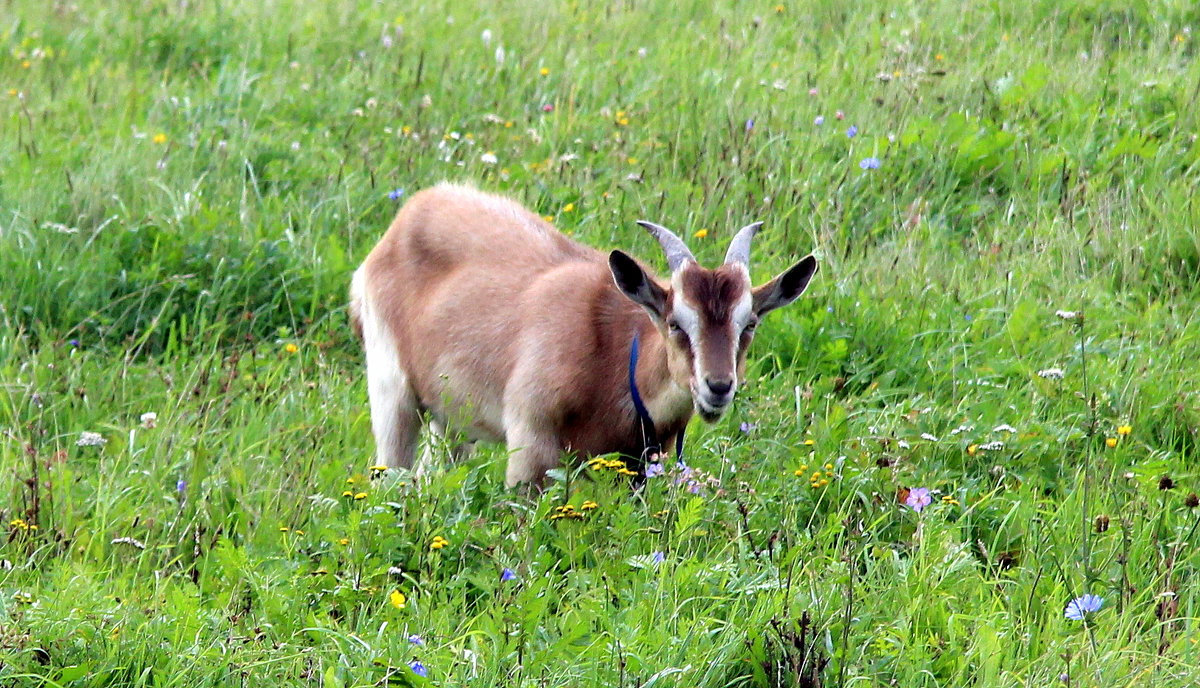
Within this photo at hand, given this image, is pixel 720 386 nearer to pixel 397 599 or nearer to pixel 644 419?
pixel 644 419

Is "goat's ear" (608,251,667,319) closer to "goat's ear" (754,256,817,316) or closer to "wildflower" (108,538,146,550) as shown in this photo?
"goat's ear" (754,256,817,316)

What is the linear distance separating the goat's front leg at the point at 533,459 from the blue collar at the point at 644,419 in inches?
12.1

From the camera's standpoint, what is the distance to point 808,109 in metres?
7.80

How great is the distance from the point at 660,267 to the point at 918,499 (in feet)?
7.72

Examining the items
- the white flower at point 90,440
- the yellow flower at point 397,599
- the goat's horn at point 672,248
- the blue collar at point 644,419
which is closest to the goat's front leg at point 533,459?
the blue collar at point 644,419

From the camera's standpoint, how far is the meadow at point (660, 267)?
368cm

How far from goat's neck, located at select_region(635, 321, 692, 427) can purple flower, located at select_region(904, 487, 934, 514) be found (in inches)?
31.5

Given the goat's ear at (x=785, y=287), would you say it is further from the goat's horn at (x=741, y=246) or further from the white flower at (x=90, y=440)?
the white flower at (x=90, y=440)

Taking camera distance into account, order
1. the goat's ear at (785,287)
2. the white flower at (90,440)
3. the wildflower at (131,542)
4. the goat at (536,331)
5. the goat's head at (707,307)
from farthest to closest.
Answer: the white flower at (90,440)
the goat's ear at (785,287)
the goat at (536,331)
the goat's head at (707,307)
the wildflower at (131,542)

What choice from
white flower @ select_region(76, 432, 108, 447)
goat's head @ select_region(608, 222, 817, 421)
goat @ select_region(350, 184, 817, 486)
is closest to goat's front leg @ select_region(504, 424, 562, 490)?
goat @ select_region(350, 184, 817, 486)

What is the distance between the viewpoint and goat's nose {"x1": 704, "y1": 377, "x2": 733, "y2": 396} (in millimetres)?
4344

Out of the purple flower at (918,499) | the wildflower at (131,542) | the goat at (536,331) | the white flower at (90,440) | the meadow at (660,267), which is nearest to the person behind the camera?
the meadow at (660,267)

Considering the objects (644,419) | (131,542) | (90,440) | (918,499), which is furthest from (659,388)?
(90,440)

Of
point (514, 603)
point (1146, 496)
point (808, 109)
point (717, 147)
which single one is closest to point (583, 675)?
point (514, 603)
